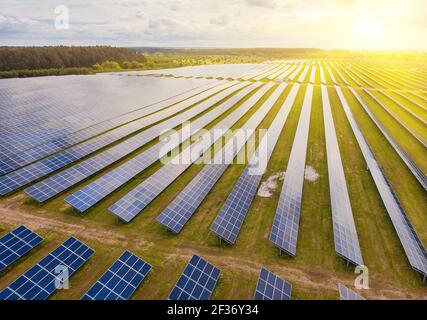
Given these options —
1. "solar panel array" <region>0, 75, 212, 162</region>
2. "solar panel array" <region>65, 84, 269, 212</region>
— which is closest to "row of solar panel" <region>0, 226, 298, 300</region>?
"solar panel array" <region>65, 84, 269, 212</region>

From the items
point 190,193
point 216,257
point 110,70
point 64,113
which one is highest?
point 110,70

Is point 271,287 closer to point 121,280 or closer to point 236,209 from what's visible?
point 236,209

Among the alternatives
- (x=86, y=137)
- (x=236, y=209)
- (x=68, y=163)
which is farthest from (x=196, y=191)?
(x=86, y=137)

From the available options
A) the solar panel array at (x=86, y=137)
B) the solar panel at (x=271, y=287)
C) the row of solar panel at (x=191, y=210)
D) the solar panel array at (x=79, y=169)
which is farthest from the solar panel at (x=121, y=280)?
the solar panel array at (x=86, y=137)
